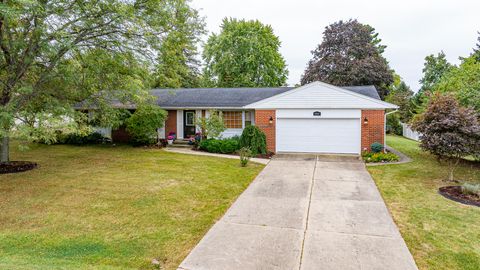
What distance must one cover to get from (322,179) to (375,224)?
3.48 metres

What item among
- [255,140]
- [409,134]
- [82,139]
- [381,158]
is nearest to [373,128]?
[381,158]

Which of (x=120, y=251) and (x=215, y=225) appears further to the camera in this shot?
(x=215, y=225)

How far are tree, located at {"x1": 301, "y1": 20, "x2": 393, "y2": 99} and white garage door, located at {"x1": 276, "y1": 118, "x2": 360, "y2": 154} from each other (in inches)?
635

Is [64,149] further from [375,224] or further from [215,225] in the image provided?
[375,224]

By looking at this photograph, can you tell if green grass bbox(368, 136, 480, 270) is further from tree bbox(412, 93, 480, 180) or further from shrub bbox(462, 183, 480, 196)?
tree bbox(412, 93, 480, 180)

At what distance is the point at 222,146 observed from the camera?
45.7 ft

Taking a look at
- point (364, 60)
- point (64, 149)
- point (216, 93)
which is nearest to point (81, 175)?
point (64, 149)

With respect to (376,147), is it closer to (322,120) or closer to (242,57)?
(322,120)

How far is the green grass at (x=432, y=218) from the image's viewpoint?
4266 mm

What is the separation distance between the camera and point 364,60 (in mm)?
27531

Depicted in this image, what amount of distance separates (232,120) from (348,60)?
60.5 ft

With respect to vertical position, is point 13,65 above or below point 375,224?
above

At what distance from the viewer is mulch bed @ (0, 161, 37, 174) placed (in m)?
10.0

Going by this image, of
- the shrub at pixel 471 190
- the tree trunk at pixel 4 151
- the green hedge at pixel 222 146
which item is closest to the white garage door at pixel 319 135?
the green hedge at pixel 222 146
